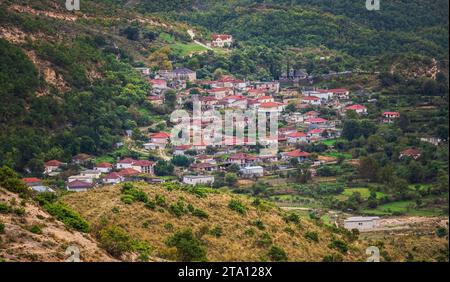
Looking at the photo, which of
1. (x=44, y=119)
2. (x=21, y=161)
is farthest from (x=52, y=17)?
(x=21, y=161)

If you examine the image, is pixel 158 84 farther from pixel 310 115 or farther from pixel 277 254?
pixel 277 254

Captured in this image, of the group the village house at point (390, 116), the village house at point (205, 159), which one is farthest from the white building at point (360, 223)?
the village house at point (390, 116)

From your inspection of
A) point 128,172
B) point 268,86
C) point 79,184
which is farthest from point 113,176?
point 268,86

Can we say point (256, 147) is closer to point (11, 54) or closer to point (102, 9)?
point (11, 54)

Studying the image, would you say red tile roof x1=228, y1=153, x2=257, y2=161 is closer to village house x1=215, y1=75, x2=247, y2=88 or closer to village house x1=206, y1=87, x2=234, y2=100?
village house x1=206, y1=87, x2=234, y2=100

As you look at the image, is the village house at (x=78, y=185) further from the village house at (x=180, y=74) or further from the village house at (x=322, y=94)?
the village house at (x=322, y=94)

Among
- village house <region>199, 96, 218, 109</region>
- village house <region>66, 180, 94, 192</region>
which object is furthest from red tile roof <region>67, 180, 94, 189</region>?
village house <region>199, 96, 218, 109</region>

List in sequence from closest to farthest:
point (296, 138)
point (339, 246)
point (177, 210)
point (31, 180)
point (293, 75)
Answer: point (177, 210)
point (339, 246)
point (31, 180)
point (296, 138)
point (293, 75)
